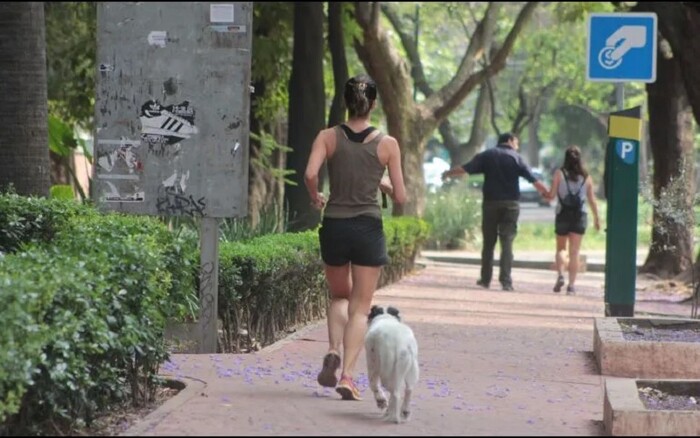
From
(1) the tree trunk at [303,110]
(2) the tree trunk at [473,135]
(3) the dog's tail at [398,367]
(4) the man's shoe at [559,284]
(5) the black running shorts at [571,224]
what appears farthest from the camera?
(2) the tree trunk at [473,135]

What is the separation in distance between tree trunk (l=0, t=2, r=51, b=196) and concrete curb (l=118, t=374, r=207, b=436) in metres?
3.51

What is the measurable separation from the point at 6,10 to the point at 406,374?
582cm

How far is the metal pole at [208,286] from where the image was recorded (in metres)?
11.0

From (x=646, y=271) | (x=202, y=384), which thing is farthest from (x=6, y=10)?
(x=646, y=271)

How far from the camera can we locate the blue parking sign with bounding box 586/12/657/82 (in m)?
14.0

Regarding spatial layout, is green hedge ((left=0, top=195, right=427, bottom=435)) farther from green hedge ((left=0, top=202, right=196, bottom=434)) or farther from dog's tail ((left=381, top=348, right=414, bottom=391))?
dog's tail ((left=381, top=348, right=414, bottom=391))

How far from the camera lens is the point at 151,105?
10.9 metres

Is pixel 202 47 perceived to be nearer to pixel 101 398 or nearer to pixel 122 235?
pixel 122 235

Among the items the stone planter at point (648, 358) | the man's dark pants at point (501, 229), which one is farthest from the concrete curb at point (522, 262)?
the stone planter at point (648, 358)

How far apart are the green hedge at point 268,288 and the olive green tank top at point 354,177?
8.51 ft

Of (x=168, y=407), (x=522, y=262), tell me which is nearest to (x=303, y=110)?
(x=522, y=262)

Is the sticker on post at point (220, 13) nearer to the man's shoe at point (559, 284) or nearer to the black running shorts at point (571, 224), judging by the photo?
the black running shorts at point (571, 224)

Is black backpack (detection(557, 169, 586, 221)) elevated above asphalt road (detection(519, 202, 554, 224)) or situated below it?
above

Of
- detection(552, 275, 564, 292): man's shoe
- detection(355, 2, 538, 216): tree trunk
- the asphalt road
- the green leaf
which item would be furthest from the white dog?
the asphalt road
